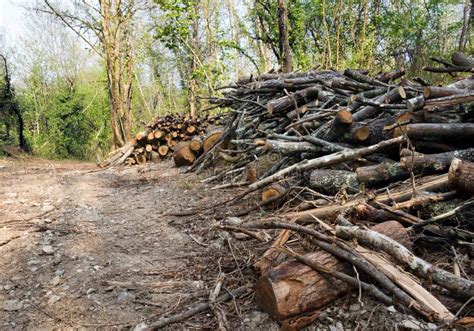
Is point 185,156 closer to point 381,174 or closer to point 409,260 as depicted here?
point 381,174

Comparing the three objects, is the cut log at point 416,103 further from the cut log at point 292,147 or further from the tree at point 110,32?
→ the tree at point 110,32

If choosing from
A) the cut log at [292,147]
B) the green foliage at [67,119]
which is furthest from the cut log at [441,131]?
the green foliage at [67,119]

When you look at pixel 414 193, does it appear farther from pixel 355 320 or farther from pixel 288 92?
pixel 288 92

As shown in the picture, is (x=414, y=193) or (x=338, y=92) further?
(x=338, y=92)

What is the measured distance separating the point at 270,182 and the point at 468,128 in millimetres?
2193

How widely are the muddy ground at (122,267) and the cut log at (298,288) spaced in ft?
0.29

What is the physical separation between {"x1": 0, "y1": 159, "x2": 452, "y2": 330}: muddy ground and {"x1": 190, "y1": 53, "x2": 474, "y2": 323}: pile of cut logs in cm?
19

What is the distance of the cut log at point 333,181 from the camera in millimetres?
3660

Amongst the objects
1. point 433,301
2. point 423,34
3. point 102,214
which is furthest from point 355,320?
point 423,34

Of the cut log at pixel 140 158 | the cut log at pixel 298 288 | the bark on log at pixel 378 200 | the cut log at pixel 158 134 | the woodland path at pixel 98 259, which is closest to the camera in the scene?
the cut log at pixel 298 288

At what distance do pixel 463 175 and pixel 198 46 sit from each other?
18.3 metres

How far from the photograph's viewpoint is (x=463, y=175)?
8.75 feet

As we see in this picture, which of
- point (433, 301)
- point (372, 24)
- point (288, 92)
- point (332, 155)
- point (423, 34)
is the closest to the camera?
point (433, 301)

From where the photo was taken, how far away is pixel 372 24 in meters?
15.2
